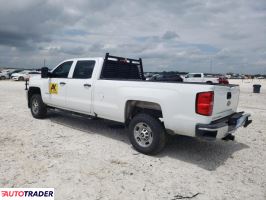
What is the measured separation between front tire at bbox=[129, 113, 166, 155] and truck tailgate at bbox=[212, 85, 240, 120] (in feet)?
3.46

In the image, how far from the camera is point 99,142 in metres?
5.72

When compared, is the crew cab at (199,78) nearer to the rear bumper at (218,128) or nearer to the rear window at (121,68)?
the rear window at (121,68)

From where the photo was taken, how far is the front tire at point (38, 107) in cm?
784

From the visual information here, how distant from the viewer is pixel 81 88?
243 inches

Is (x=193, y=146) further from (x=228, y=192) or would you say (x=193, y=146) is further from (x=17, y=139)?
(x=17, y=139)

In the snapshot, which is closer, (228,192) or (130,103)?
(228,192)

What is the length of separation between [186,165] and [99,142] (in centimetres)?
212

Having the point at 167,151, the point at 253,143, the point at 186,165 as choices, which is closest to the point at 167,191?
the point at 186,165

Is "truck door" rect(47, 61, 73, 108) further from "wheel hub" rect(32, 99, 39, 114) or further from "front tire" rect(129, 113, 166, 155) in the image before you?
"front tire" rect(129, 113, 166, 155)

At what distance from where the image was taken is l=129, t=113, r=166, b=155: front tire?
4711 mm

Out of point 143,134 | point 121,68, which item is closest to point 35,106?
point 121,68

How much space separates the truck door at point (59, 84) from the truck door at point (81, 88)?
0.27 m

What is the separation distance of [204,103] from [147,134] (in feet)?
4.61

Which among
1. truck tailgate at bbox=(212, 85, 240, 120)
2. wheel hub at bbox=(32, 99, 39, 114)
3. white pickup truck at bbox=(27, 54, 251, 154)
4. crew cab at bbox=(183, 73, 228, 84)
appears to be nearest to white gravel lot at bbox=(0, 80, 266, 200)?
white pickup truck at bbox=(27, 54, 251, 154)
